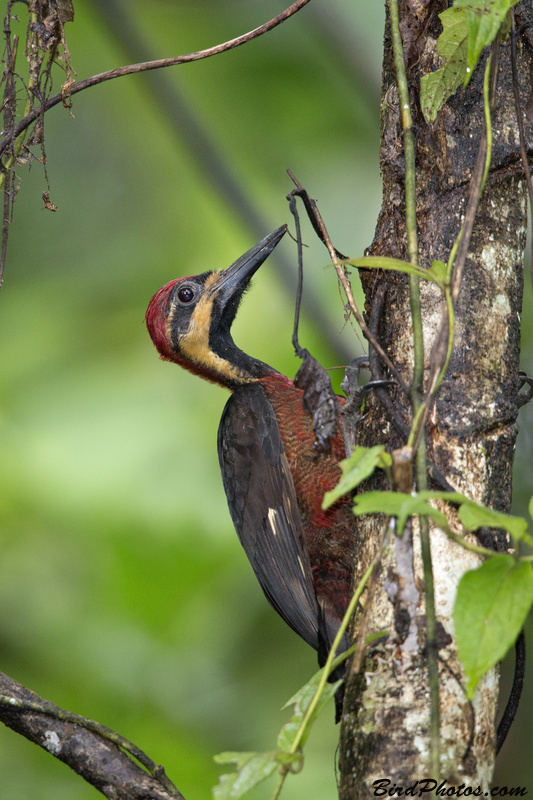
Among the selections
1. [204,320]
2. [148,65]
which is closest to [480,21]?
[148,65]

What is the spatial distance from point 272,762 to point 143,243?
287 centimetres

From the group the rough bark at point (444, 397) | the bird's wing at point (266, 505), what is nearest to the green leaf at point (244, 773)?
the rough bark at point (444, 397)

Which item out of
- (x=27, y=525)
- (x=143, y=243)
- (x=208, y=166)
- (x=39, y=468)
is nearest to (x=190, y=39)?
(x=208, y=166)

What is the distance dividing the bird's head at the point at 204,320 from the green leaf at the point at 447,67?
5.07ft

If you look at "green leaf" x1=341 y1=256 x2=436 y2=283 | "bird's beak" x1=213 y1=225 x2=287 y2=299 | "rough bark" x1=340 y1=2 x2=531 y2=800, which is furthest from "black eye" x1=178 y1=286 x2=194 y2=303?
"green leaf" x1=341 y1=256 x2=436 y2=283

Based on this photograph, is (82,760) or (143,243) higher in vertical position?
(143,243)

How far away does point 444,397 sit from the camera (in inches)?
63.4

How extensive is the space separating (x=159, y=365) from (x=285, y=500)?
1.19 meters

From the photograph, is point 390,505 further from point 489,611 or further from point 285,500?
point 285,500

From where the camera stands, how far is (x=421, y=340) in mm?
1485

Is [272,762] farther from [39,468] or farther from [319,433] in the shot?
[39,468]

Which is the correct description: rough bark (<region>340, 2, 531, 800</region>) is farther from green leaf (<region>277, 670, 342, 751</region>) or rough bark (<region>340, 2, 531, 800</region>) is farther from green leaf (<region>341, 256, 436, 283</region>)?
green leaf (<region>341, 256, 436, 283</region>)

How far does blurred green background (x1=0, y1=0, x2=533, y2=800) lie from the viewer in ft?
10.6

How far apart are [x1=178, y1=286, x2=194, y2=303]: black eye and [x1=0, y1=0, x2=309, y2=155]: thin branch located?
4.22 ft
